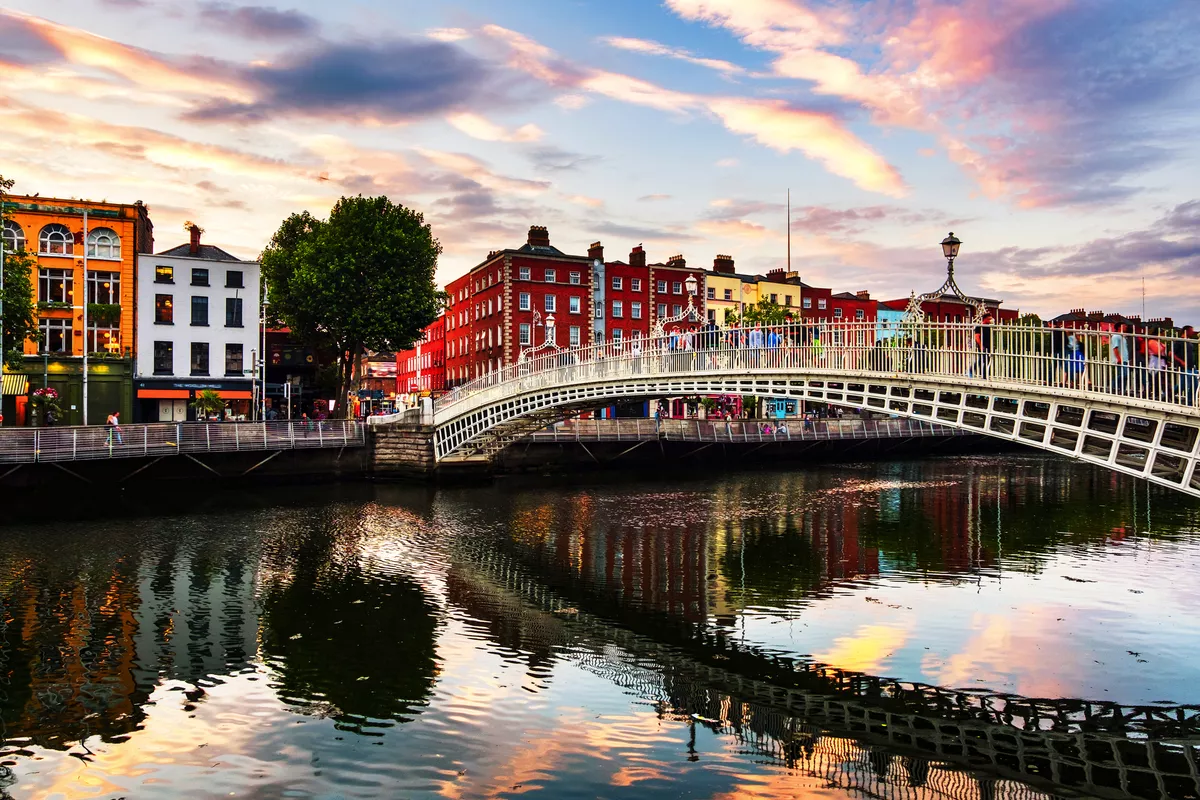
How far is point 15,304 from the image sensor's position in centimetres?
3462

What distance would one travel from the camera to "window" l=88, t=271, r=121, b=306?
5056cm

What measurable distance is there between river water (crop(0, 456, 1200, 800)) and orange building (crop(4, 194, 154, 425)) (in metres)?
22.7

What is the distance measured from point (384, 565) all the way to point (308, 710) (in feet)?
35.4

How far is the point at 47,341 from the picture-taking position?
48.2 m

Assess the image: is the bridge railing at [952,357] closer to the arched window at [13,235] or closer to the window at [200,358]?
the window at [200,358]

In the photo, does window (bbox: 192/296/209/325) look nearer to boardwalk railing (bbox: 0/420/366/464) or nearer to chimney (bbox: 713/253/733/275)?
boardwalk railing (bbox: 0/420/366/464)

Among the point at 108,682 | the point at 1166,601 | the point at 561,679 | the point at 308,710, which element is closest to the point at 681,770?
the point at 561,679

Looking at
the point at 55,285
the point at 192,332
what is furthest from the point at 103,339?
the point at 192,332

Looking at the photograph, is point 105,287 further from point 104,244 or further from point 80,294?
point 104,244

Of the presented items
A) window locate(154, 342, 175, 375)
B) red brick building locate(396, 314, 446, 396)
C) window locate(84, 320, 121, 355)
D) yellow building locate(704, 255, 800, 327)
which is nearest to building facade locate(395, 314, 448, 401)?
red brick building locate(396, 314, 446, 396)

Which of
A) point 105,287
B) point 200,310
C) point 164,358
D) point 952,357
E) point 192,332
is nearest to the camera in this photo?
point 952,357

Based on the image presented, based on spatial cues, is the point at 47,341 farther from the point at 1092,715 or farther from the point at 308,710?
the point at 1092,715

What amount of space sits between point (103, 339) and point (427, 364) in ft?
148

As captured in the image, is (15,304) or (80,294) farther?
(80,294)
